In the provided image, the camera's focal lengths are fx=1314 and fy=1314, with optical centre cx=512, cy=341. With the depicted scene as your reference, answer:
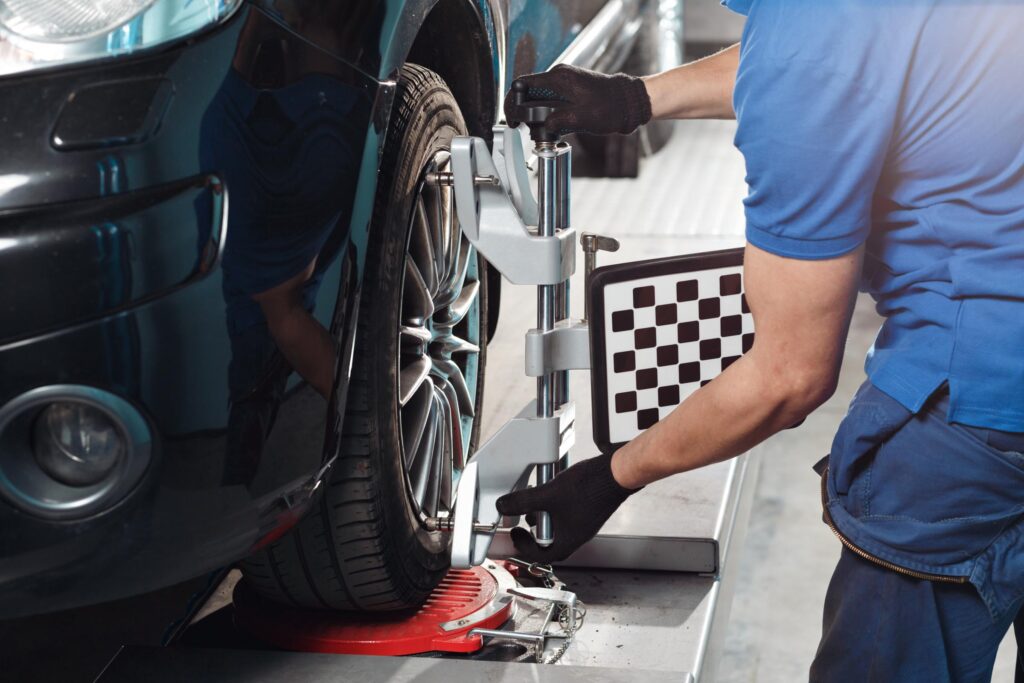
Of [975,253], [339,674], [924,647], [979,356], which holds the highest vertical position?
[975,253]

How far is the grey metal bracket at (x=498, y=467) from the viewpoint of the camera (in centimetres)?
185

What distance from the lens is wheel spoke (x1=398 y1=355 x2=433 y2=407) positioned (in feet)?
6.01

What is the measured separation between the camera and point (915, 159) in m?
1.34

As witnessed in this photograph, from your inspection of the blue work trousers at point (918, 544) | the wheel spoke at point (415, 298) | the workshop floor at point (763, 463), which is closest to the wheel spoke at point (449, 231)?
the wheel spoke at point (415, 298)

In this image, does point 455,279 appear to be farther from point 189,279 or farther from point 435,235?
point 189,279

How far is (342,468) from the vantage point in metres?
1.69

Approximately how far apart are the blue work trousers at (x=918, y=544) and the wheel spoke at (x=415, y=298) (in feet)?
2.08

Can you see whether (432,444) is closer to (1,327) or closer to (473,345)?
(473,345)

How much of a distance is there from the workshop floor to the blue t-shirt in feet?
3.65

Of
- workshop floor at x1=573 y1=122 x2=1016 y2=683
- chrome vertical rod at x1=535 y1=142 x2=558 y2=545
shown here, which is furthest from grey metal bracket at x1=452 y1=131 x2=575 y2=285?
workshop floor at x1=573 y1=122 x2=1016 y2=683

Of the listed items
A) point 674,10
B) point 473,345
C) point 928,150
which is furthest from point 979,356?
point 674,10

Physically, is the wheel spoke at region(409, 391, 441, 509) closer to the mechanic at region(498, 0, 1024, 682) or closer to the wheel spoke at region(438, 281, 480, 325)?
the wheel spoke at region(438, 281, 480, 325)

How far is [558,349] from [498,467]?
0.19 m

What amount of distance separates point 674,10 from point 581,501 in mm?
3347
